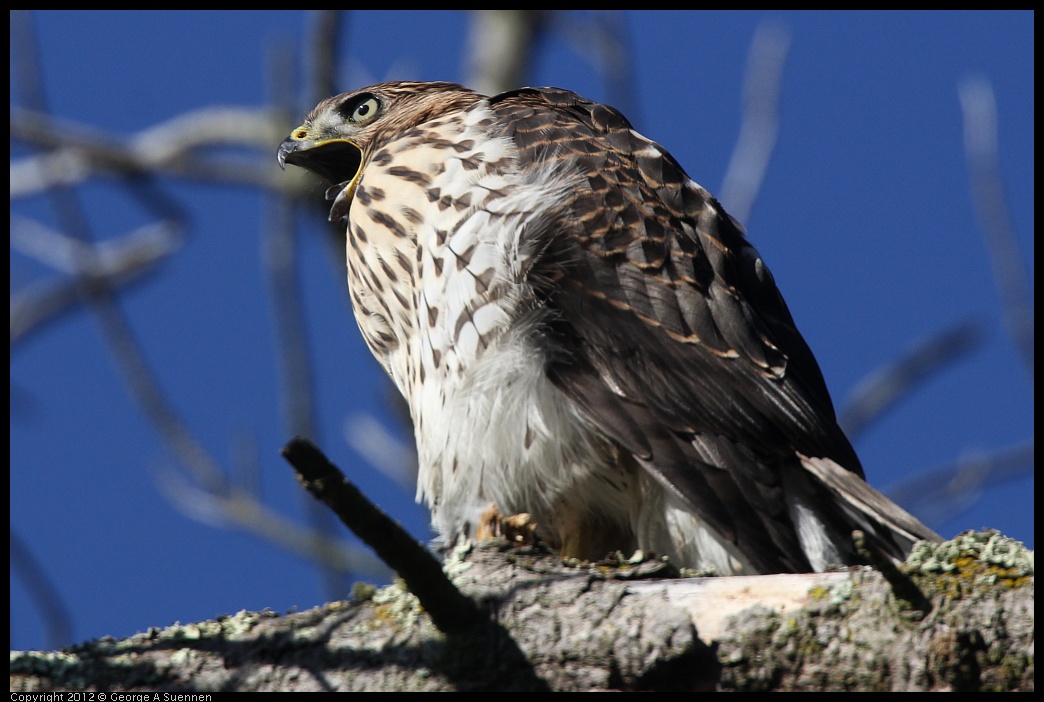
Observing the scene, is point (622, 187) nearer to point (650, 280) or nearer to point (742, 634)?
point (650, 280)

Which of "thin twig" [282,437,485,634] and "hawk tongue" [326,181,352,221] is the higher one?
"hawk tongue" [326,181,352,221]

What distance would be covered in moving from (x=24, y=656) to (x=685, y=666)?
4.38ft

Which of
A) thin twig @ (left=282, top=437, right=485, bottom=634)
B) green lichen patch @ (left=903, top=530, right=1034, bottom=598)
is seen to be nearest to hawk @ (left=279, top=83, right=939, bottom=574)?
green lichen patch @ (left=903, top=530, right=1034, bottom=598)

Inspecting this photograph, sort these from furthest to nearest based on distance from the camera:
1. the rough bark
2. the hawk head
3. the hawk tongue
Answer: the hawk head < the hawk tongue < the rough bark

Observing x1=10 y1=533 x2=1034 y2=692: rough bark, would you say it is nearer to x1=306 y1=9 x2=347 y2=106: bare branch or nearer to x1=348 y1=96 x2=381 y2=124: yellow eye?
x1=348 y1=96 x2=381 y2=124: yellow eye

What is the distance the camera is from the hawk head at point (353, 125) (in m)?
4.57

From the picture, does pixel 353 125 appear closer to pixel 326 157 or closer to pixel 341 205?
pixel 326 157

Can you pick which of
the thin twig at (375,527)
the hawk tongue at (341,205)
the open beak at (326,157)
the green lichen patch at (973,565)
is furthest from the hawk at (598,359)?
the thin twig at (375,527)

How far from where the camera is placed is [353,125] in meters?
4.70

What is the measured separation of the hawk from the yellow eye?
2.91ft

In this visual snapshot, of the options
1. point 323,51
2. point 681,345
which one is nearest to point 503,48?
point 323,51

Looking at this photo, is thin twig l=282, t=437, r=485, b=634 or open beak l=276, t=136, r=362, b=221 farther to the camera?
open beak l=276, t=136, r=362, b=221

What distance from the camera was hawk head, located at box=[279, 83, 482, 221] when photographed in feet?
15.0

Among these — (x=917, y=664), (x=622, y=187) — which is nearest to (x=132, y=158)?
(x=622, y=187)
